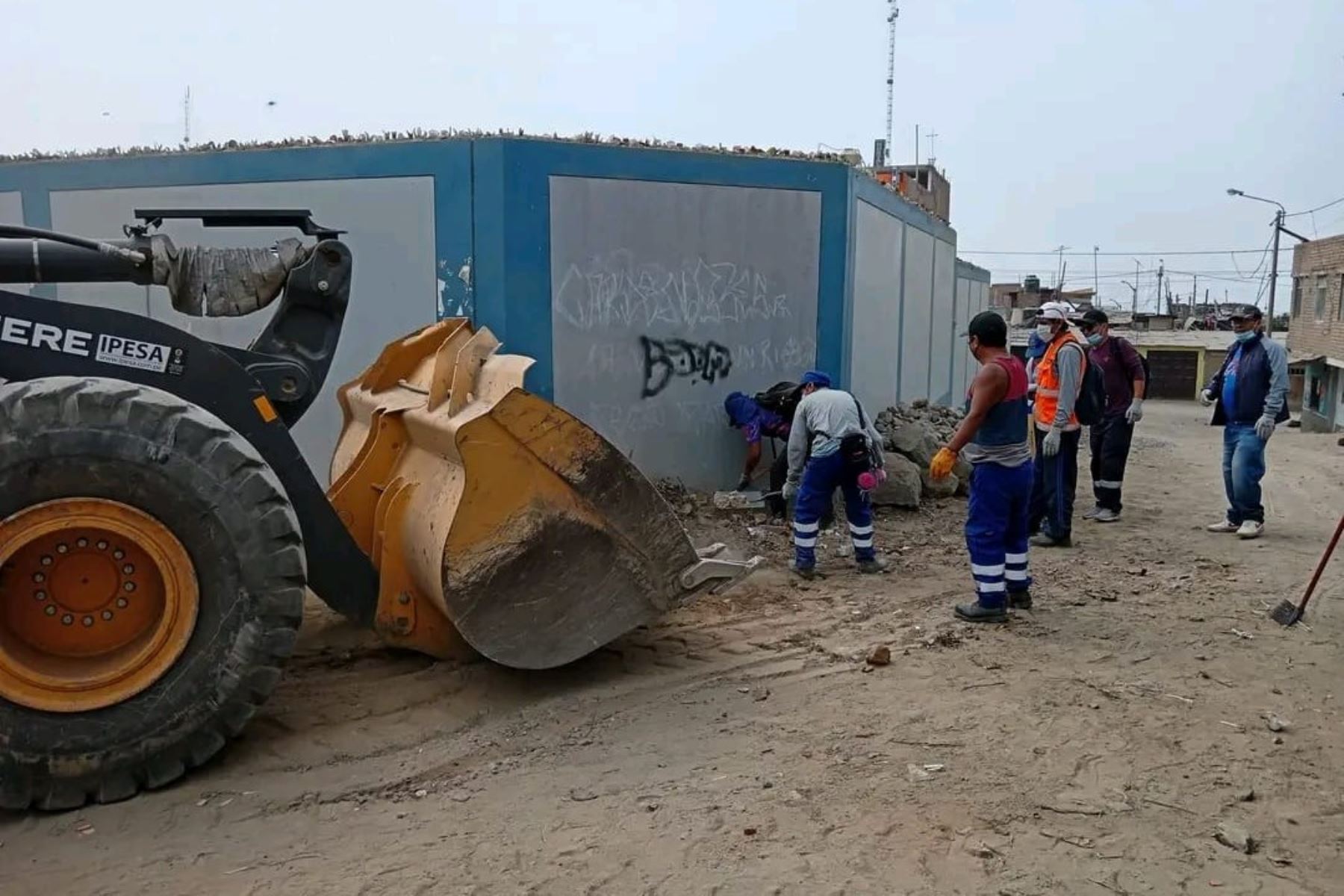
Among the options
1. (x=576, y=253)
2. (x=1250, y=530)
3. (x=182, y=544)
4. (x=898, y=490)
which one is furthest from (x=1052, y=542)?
(x=182, y=544)

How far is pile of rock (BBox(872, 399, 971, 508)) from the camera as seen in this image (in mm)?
9445

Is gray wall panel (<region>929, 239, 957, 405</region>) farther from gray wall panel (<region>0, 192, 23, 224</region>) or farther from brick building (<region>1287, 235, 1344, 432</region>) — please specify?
brick building (<region>1287, 235, 1344, 432</region>)

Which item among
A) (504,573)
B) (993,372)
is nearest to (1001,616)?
(993,372)

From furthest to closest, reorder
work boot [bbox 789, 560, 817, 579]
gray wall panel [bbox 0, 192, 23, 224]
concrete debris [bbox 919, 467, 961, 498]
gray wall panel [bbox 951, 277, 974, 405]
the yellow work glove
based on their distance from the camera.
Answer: gray wall panel [bbox 951, 277, 974, 405] → concrete debris [bbox 919, 467, 961, 498] → gray wall panel [bbox 0, 192, 23, 224] → work boot [bbox 789, 560, 817, 579] → the yellow work glove

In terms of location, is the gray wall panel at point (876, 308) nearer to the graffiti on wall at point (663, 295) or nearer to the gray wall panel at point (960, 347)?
the graffiti on wall at point (663, 295)

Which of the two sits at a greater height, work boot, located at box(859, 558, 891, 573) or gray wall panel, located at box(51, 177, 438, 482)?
gray wall panel, located at box(51, 177, 438, 482)

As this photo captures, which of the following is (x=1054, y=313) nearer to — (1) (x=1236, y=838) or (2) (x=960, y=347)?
(1) (x=1236, y=838)

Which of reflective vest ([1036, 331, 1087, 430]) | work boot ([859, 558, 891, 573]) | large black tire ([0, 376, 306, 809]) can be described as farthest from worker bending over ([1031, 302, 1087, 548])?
large black tire ([0, 376, 306, 809])

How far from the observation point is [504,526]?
452cm

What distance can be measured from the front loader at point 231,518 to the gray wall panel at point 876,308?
5861 mm

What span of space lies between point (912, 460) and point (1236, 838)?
6.67 metres

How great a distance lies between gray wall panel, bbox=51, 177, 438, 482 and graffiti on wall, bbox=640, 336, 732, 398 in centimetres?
181

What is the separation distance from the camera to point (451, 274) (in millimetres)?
8664

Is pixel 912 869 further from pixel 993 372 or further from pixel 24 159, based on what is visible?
pixel 24 159
